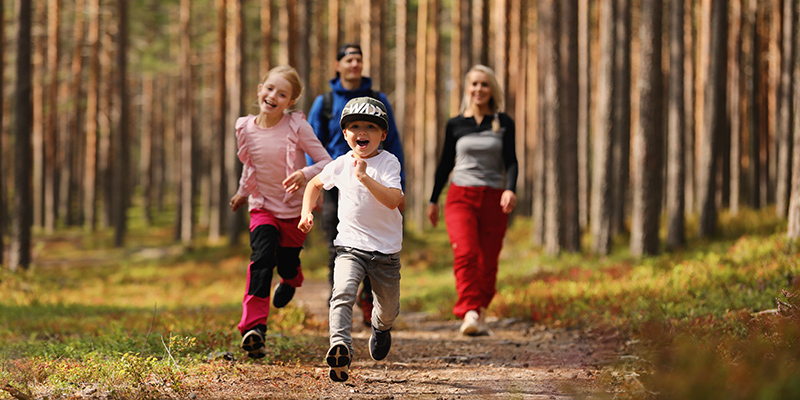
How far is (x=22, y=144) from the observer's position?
1516cm

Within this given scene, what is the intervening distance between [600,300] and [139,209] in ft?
136

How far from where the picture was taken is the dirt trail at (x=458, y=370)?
4.43 metres

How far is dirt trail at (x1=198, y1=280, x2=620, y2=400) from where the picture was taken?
443 cm

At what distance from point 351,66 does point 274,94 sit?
126cm

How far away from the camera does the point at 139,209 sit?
145 feet

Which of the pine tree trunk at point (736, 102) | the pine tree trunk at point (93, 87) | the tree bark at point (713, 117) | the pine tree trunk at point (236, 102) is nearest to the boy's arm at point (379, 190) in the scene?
the tree bark at point (713, 117)

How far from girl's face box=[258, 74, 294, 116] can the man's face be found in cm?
111

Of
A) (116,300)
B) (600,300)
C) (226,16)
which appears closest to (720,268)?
(600,300)

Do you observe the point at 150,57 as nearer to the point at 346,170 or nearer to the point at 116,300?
the point at 116,300

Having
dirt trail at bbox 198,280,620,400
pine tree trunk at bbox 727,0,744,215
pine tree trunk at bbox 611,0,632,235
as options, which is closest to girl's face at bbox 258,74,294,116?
dirt trail at bbox 198,280,620,400

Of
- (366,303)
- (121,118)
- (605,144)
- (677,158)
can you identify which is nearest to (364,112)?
(366,303)

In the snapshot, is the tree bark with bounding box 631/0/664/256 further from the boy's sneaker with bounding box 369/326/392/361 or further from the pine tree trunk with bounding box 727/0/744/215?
the pine tree trunk with bounding box 727/0/744/215

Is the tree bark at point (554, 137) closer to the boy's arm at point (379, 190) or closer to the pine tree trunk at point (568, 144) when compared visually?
the pine tree trunk at point (568, 144)

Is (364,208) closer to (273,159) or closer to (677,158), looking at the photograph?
(273,159)
